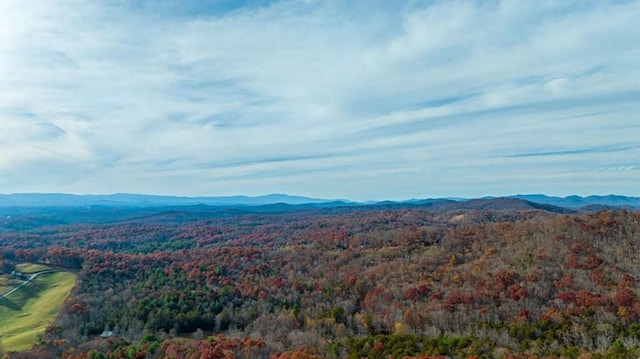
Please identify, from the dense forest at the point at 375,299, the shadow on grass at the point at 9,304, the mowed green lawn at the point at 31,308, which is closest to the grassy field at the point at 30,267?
the dense forest at the point at 375,299

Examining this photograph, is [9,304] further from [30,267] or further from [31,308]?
[30,267]

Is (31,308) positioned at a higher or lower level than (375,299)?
lower

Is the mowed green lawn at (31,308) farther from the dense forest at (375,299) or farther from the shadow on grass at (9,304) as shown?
the dense forest at (375,299)

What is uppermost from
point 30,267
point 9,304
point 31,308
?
point 30,267

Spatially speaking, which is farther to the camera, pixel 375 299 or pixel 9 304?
pixel 9 304

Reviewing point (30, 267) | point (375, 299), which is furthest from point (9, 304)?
point (375, 299)

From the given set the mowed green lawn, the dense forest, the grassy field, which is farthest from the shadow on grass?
the grassy field
